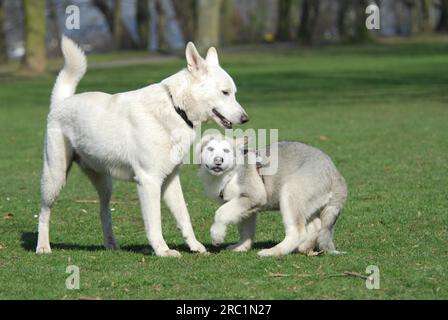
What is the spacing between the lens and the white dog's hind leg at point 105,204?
893 centimetres

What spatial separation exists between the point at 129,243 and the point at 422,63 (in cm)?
2860

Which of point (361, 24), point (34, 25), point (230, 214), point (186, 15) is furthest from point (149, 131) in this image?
point (186, 15)

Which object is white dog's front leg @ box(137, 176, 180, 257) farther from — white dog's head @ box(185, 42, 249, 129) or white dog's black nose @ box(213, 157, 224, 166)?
white dog's head @ box(185, 42, 249, 129)

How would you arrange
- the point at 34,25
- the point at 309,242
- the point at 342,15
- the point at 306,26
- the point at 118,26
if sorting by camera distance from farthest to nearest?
the point at 342,15, the point at 118,26, the point at 306,26, the point at 34,25, the point at 309,242

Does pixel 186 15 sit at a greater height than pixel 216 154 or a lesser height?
lesser

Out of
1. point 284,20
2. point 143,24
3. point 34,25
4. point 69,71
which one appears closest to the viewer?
point 69,71

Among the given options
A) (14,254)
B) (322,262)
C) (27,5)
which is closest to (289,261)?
(322,262)

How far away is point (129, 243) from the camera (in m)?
9.28

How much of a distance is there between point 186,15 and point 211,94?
53645 millimetres

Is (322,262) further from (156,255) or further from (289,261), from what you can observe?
(156,255)

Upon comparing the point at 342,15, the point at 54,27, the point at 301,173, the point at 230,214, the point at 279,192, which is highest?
the point at 301,173

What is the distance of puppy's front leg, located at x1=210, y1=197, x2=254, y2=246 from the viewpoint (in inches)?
325

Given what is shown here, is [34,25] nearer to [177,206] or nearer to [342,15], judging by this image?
[177,206]

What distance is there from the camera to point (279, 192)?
8266mm
